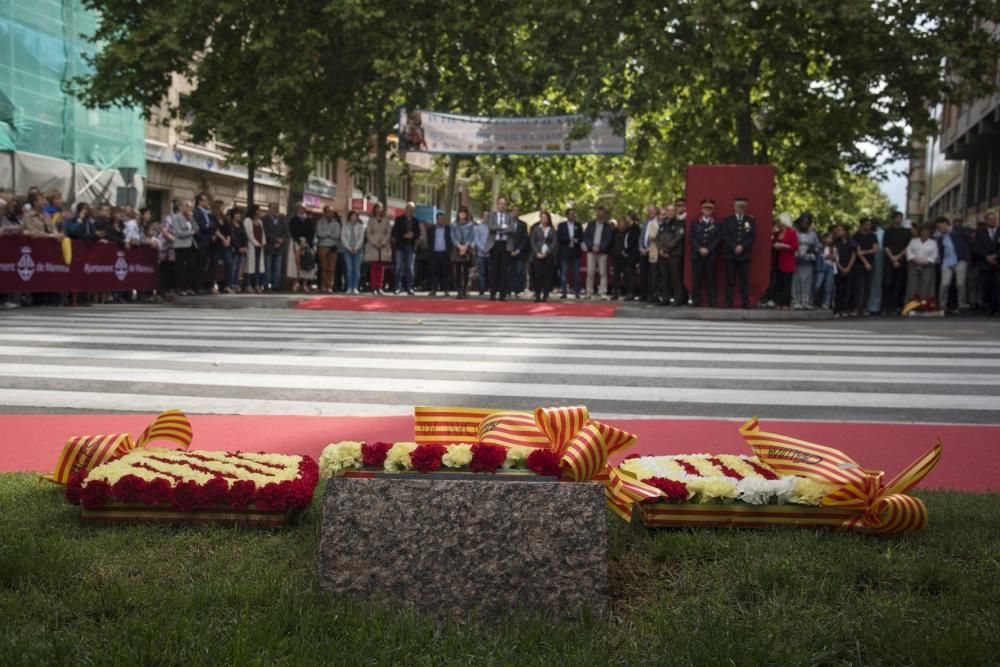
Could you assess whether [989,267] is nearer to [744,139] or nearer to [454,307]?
[744,139]

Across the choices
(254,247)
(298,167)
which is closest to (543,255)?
(254,247)

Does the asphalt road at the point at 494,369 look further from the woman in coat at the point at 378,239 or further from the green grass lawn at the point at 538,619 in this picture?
the woman in coat at the point at 378,239

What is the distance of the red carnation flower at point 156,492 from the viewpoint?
411 centimetres

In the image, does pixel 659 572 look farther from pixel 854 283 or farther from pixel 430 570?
pixel 854 283

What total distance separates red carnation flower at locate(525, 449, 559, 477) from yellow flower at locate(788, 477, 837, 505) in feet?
3.98

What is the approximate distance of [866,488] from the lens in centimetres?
409

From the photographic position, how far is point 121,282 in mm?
20875

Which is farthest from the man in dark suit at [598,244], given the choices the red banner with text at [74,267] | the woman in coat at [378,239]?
the red banner with text at [74,267]

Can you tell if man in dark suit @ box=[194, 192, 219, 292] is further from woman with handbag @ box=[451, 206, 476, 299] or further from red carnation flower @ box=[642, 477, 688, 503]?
red carnation flower @ box=[642, 477, 688, 503]

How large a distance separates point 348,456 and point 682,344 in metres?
9.25

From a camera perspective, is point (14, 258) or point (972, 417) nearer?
point (972, 417)

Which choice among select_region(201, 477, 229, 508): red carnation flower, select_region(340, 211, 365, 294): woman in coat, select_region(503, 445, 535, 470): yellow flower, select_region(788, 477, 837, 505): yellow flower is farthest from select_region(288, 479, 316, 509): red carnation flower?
select_region(340, 211, 365, 294): woman in coat

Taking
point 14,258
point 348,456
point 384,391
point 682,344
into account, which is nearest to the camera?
point 348,456

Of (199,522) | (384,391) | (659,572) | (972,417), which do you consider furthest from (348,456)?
(972,417)
